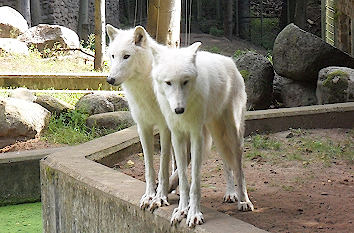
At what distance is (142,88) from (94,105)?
233 inches

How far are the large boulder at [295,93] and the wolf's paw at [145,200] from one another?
6.19 meters

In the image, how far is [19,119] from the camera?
9531 millimetres

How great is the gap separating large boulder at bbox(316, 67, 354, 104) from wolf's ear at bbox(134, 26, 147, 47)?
5.24 meters

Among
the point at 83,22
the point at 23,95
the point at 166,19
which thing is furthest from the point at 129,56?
the point at 83,22

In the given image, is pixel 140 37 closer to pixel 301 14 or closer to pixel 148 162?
pixel 148 162

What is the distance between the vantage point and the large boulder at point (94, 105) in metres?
10.6

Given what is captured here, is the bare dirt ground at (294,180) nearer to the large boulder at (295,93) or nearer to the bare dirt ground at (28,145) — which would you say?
the large boulder at (295,93)

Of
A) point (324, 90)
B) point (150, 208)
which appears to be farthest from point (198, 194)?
point (324, 90)

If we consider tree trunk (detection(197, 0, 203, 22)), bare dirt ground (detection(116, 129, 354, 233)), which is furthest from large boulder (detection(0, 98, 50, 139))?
tree trunk (detection(197, 0, 203, 22))

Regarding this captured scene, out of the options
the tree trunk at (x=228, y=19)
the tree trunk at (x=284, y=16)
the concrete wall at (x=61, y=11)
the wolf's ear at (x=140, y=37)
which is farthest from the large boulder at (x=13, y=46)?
the wolf's ear at (x=140, y=37)

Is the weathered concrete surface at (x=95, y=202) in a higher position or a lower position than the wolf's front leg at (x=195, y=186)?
lower

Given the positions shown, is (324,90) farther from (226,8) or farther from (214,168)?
(226,8)

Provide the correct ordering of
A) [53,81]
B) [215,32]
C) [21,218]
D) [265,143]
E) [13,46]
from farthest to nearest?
1. [215,32]
2. [13,46]
3. [53,81]
4. [265,143]
5. [21,218]

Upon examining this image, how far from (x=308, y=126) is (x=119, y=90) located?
4.73 m
